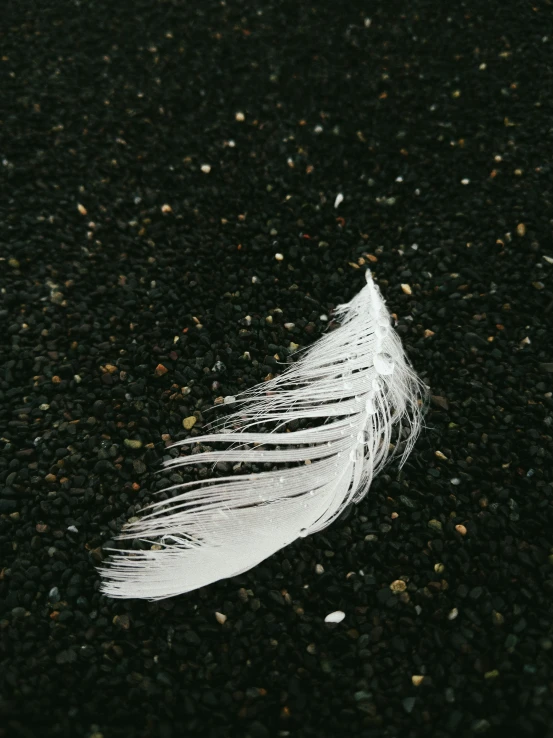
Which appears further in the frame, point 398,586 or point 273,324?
point 273,324

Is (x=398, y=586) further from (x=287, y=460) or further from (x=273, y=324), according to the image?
(x=273, y=324)

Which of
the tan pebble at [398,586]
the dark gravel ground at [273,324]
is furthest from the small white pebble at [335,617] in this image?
the tan pebble at [398,586]

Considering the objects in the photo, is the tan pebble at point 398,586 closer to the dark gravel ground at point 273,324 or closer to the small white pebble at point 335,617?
the dark gravel ground at point 273,324

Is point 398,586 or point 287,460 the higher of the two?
point 287,460

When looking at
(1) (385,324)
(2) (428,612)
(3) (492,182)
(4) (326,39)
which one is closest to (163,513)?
(2) (428,612)

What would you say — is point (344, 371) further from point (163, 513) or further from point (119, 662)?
point (119, 662)

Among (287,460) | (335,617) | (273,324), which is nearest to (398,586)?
(335,617)
